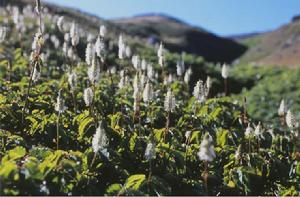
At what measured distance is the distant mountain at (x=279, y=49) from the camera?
7519 cm

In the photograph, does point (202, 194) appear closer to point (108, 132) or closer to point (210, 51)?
point (108, 132)

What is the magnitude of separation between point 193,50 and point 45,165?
287 ft

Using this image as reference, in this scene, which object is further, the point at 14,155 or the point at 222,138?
the point at 222,138

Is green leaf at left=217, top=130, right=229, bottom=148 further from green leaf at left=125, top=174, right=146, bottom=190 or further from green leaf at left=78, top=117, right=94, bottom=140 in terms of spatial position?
green leaf at left=125, top=174, right=146, bottom=190

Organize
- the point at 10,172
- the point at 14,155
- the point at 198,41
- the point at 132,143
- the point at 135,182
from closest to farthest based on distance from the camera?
1. the point at 10,172
2. the point at 14,155
3. the point at 135,182
4. the point at 132,143
5. the point at 198,41

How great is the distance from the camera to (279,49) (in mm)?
89500

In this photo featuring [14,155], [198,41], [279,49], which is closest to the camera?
[14,155]

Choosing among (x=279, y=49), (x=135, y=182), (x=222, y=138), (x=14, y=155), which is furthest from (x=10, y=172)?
(x=279, y=49)

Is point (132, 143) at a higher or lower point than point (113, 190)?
higher

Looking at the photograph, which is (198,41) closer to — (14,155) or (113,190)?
(113,190)

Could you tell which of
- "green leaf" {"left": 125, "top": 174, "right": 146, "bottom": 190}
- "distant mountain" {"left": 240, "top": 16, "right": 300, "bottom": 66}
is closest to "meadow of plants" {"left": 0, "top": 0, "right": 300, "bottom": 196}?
"green leaf" {"left": 125, "top": 174, "right": 146, "bottom": 190}

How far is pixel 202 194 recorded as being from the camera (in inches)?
216

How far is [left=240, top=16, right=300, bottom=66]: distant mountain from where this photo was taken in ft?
247

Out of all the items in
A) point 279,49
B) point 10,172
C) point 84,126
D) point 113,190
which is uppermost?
point 279,49
